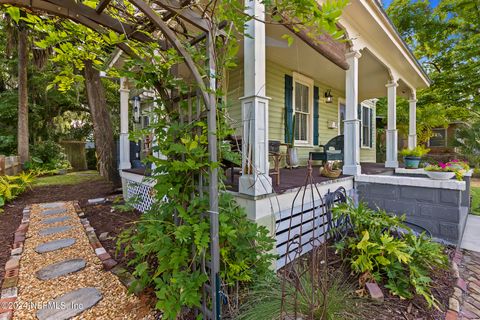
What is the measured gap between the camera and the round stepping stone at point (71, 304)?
1682 millimetres

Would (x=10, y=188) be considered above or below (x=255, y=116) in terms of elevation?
below

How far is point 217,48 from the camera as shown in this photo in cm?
167

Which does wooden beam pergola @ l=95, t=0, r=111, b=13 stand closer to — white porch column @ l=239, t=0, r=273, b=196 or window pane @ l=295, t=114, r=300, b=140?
white porch column @ l=239, t=0, r=273, b=196

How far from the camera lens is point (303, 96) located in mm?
6027

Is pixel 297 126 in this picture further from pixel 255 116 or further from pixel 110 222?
pixel 110 222

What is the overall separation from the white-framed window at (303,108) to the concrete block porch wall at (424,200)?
7.91ft

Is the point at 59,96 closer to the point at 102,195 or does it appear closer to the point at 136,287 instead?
the point at 102,195

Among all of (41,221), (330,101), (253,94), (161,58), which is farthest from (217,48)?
(330,101)

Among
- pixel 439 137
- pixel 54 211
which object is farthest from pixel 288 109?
pixel 439 137

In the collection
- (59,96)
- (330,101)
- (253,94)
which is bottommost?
(253,94)

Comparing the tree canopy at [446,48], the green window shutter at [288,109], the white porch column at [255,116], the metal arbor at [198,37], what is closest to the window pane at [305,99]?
the green window shutter at [288,109]

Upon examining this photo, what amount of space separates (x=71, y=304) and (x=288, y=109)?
489 centimetres

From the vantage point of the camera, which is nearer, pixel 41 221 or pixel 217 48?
pixel 217 48

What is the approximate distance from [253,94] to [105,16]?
1.24m
